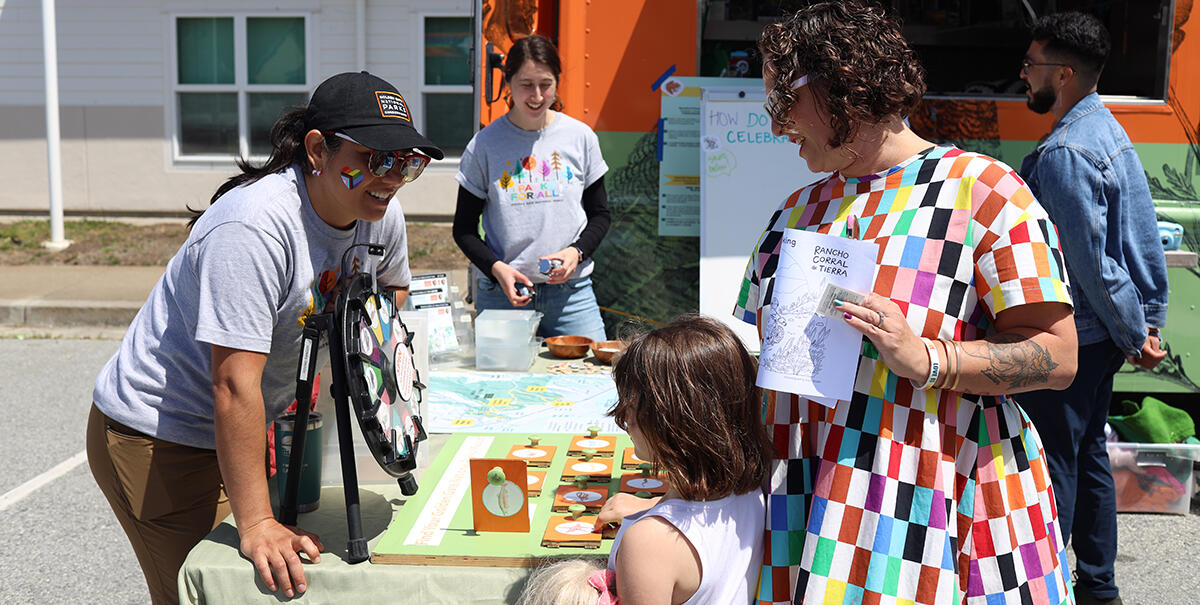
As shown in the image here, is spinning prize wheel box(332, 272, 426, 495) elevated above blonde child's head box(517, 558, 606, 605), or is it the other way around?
spinning prize wheel box(332, 272, 426, 495)

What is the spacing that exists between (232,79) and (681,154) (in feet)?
30.2

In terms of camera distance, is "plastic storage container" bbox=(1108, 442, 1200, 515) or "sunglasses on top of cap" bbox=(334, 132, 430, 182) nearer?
"sunglasses on top of cap" bbox=(334, 132, 430, 182)

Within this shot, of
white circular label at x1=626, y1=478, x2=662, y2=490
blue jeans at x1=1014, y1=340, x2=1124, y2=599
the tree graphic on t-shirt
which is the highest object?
the tree graphic on t-shirt

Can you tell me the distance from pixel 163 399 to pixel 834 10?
1.47m

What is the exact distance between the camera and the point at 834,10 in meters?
1.58

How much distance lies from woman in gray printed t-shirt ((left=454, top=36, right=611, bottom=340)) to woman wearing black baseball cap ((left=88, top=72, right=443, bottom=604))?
5.13 ft

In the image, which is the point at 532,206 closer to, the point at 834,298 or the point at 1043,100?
the point at 1043,100

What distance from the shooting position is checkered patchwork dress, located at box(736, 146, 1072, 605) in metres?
1.52

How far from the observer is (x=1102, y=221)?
290 cm

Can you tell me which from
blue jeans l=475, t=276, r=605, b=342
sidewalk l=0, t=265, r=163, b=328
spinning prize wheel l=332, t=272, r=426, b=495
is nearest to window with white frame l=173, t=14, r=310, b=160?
sidewalk l=0, t=265, r=163, b=328

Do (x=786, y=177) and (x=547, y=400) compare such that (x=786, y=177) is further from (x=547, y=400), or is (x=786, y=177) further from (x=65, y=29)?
(x=65, y=29)

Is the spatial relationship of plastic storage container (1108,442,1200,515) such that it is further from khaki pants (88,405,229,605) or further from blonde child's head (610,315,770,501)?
khaki pants (88,405,229,605)

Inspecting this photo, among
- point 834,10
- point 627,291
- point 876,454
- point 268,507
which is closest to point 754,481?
point 876,454

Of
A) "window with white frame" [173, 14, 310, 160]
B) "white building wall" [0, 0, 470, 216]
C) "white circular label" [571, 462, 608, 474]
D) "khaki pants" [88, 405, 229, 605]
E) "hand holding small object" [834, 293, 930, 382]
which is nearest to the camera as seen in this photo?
"hand holding small object" [834, 293, 930, 382]
